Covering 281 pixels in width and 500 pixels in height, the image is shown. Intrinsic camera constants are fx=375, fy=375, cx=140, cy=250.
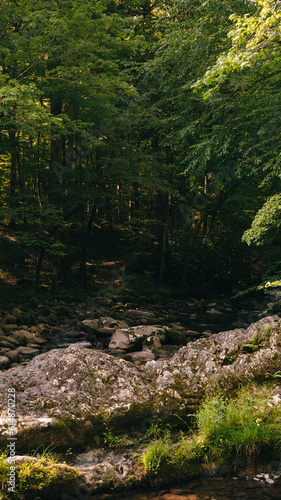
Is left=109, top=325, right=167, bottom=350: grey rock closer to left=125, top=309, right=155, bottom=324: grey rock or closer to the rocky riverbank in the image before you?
left=125, top=309, right=155, bottom=324: grey rock

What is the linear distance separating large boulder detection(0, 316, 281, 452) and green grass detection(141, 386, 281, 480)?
34 centimetres

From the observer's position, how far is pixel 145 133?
1447 cm

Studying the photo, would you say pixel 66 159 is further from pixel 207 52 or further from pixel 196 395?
pixel 196 395

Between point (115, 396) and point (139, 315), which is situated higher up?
point (115, 396)

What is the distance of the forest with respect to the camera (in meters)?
7.50

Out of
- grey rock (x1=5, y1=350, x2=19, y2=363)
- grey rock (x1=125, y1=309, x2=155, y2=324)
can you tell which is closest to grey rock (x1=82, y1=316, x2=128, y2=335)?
grey rock (x1=125, y1=309, x2=155, y2=324)

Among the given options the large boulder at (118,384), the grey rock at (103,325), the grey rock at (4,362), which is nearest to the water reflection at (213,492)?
the large boulder at (118,384)

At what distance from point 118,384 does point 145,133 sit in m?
11.9

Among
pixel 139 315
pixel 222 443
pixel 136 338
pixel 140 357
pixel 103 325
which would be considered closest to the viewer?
pixel 222 443

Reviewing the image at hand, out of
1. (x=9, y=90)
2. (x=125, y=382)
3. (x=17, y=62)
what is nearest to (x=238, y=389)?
(x=125, y=382)

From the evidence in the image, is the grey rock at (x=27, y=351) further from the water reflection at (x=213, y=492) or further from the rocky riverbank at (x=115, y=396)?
the water reflection at (x=213, y=492)

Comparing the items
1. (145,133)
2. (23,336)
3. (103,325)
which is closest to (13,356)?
(23,336)

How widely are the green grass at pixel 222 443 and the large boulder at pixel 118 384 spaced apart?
343mm

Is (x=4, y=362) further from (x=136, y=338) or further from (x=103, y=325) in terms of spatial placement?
(x=103, y=325)
